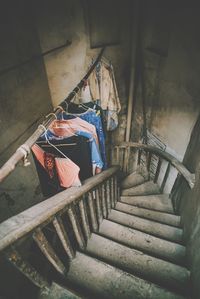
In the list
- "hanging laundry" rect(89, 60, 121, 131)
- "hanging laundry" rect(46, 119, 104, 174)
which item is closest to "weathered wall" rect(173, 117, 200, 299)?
"hanging laundry" rect(46, 119, 104, 174)

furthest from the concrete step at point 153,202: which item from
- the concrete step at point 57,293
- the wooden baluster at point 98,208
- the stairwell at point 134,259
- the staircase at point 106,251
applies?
the concrete step at point 57,293

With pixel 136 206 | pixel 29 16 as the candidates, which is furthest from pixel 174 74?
pixel 29 16

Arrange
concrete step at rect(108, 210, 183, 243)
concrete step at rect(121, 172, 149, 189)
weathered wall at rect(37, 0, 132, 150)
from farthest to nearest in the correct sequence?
concrete step at rect(121, 172, 149, 189)
weathered wall at rect(37, 0, 132, 150)
concrete step at rect(108, 210, 183, 243)

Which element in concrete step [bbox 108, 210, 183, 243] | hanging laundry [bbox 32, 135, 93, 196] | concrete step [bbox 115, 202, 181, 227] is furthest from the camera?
concrete step [bbox 115, 202, 181, 227]

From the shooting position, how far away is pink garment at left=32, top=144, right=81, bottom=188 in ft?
8.32

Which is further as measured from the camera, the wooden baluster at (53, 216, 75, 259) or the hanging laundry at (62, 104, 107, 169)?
the hanging laundry at (62, 104, 107, 169)

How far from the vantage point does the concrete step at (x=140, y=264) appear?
2.69 metres

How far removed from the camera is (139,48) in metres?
4.38

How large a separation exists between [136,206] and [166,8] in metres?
3.82

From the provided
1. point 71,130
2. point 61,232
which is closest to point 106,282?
point 61,232

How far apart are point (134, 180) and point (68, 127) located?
3.71 meters

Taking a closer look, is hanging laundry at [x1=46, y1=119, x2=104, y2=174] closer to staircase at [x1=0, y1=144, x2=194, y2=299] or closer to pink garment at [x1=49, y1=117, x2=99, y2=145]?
pink garment at [x1=49, y1=117, x2=99, y2=145]

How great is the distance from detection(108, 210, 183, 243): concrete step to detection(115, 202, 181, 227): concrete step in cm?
23

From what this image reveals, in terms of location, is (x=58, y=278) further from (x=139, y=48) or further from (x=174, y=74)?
(x=139, y=48)
